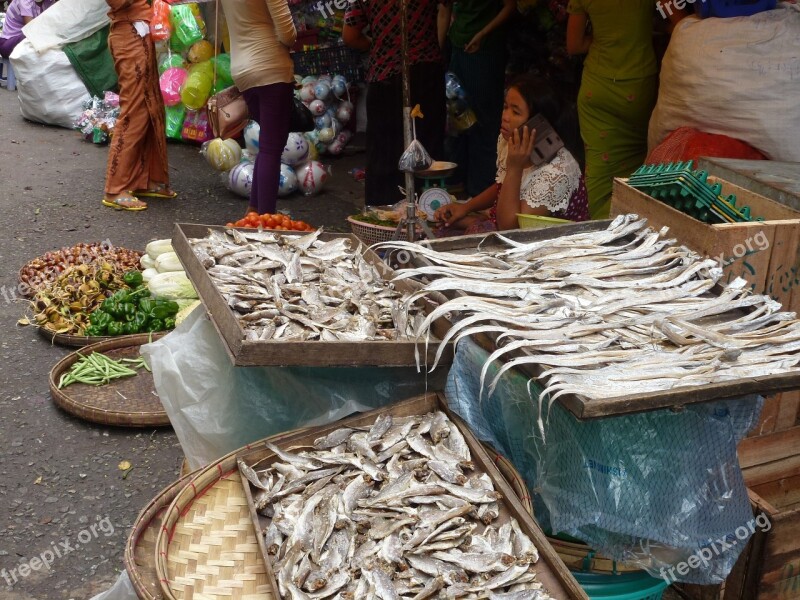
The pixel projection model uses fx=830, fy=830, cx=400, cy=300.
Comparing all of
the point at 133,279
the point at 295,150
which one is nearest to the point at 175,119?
the point at 295,150

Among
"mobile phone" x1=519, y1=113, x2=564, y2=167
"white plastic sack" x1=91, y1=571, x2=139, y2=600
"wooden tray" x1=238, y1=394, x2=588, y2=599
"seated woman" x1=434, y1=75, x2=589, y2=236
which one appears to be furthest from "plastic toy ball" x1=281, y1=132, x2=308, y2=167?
"white plastic sack" x1=91, y1=571, x2=139, y2=600

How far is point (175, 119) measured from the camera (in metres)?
10.3

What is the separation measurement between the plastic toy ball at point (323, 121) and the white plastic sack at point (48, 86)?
4.00 m

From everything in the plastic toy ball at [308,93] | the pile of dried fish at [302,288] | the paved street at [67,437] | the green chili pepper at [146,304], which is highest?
the pile of dried fish at [302,288]

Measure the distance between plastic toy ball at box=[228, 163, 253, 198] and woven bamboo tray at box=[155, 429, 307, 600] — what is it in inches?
236

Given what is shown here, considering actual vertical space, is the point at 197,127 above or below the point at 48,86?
below

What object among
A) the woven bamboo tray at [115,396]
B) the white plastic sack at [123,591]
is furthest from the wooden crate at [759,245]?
the woven bamboo tray at [115,396]

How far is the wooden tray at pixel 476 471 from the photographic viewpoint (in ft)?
7.09

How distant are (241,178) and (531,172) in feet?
14.6

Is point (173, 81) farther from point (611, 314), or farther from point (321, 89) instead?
point (611, 314)

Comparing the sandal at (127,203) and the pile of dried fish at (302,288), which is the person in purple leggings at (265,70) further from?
the pile of dried fish at (302,288)

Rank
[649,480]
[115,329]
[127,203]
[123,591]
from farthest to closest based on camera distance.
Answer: [127,203], [115,329], [123,591], [649,480]

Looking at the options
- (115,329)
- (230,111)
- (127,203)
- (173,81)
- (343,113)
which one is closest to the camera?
(115,329)

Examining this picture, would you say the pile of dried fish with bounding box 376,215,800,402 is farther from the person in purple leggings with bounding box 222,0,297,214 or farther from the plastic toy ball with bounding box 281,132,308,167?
the plastic toy ball with bounding box 281,132,308,167
